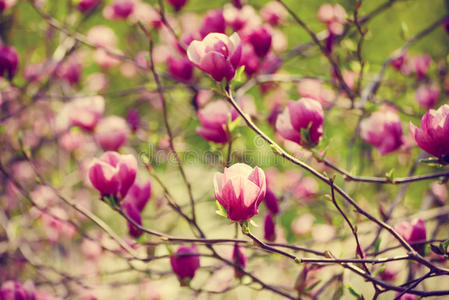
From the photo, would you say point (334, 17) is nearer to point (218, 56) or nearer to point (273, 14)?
point (273, 14)

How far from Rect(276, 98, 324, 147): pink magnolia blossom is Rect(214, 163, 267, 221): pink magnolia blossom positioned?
19cm

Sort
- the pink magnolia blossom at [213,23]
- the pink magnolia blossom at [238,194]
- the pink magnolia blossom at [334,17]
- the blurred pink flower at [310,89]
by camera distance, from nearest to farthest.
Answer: the pink magnolia blossom at [238,194] < the pink magnolia blossom at [213,23] < the blurred pink flower at [310,89] < the pink magnolia blossom at [334,17]

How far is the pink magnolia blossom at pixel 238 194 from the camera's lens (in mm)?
649

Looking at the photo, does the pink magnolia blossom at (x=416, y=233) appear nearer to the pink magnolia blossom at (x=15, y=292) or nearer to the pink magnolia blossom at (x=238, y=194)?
the pink magnolia blossom at (x=238, y=194)

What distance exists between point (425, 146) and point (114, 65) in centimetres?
175

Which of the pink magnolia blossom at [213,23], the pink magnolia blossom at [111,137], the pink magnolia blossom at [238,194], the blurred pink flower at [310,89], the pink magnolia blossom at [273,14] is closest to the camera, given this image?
→ the pink magnolia blossom at [238,194]

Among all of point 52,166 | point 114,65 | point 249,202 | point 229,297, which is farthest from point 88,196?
point 249,202

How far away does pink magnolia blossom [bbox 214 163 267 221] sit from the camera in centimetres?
65

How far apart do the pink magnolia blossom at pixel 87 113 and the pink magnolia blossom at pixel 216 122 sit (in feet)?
2.07

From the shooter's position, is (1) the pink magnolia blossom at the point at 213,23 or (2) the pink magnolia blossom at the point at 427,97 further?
(2) the pink magnolia blossom at the point at 427,97

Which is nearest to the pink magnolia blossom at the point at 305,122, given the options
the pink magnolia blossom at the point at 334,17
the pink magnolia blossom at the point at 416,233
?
the pink magnolia blossom at the point at 416,233

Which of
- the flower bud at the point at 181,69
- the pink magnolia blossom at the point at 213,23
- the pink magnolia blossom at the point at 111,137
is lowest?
the pink magnolia blossom at the point at 111,137

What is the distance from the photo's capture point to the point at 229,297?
1.92 metres

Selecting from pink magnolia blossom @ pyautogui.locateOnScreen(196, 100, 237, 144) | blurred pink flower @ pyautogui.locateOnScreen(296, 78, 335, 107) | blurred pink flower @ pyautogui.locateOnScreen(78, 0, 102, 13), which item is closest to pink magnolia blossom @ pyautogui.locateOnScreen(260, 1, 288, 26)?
blurred pink flower @ pyautogui.locateOnScreen(296, 78, 335, 107)
